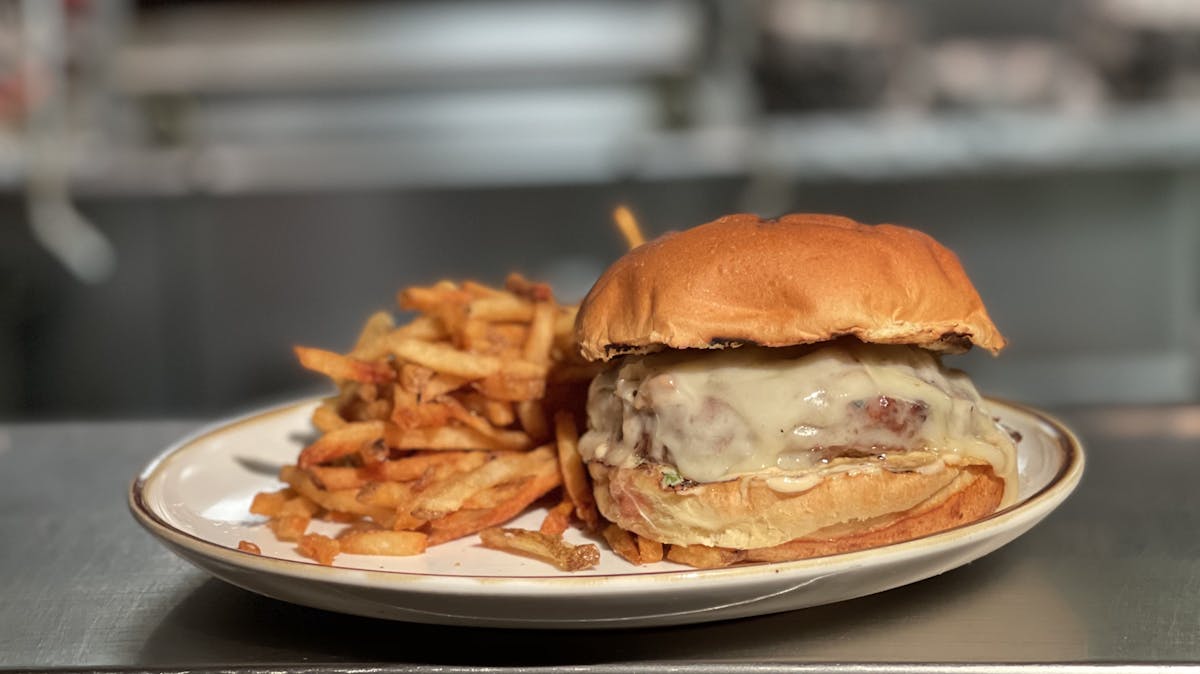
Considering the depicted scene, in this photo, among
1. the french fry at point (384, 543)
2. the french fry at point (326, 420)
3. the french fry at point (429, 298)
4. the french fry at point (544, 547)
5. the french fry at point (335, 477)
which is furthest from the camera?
the french fry at point (429, 298)

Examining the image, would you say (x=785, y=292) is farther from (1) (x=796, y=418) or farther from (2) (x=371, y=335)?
(2) (x=371, y=335)

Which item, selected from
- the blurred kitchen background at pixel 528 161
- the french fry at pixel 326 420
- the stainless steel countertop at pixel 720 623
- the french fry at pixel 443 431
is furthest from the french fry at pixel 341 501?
the blurred kitchen background at pixel 528 161

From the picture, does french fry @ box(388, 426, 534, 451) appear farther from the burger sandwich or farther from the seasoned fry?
the burger sandwich

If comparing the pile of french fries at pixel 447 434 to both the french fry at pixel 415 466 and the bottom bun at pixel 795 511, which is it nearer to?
the french fry at pixel 415 466

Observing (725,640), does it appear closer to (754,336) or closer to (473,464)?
(754,336)

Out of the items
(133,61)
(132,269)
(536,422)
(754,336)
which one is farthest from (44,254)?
(754,336)

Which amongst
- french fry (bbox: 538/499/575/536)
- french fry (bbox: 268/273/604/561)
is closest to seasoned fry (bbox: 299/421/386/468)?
french fry (bbox: 268/273/604/561)

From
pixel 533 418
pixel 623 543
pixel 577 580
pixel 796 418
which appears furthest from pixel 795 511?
pixel 533 418

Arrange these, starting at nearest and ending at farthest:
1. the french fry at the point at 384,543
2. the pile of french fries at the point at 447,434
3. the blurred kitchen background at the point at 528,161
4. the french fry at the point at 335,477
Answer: the french fry at the point at 384,543
the pile of french fries at the point at 447,434
the french fry at the point at 335,477
the blurred kitchen background at the point at 528,161
